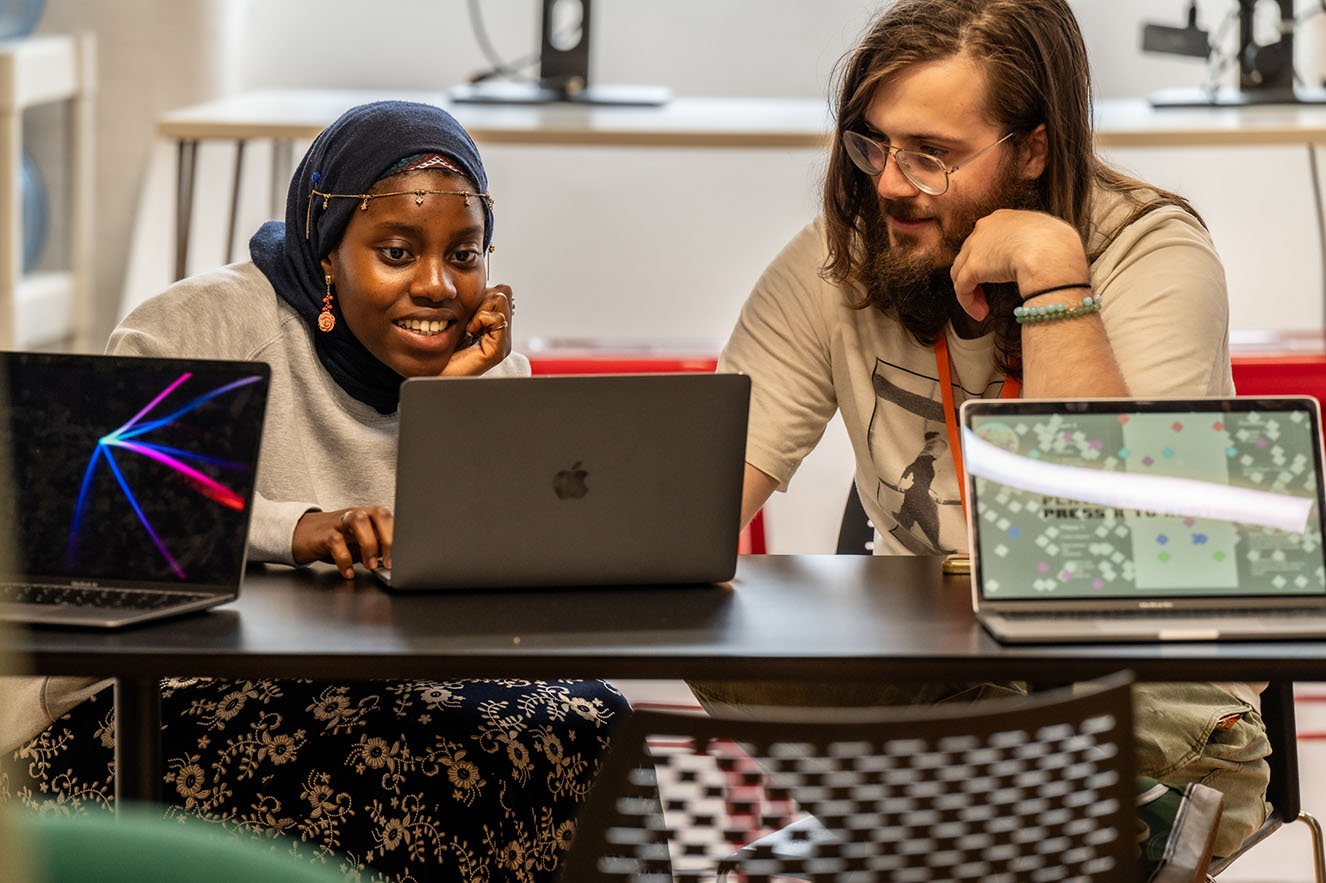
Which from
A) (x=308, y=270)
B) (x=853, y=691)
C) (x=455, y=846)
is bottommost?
(x=455, y=846)

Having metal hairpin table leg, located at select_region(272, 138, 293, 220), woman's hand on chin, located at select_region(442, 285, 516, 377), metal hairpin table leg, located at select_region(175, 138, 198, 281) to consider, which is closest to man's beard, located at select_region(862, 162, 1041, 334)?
woman's hand on chin, located at select_region(442, 285, 516, 377)

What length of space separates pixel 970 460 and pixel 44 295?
3.64 meters

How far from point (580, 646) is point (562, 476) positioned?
186mm

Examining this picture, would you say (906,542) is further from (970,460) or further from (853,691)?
(970,460)

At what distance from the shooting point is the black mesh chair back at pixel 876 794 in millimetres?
994

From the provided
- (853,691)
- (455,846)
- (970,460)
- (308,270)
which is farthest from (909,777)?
(308,270)

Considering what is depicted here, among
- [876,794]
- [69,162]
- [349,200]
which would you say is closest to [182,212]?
[69,162]

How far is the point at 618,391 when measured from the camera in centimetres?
143

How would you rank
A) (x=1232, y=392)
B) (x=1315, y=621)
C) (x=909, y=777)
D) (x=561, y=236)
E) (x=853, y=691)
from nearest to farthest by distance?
(x=909, y=777) → (x=1315, y=621) → (x=853, y=691) → (x=1232, y=392) → (x=561, y=236)

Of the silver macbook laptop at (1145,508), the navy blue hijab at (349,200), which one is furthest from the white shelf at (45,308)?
the silver macbook laptop at (1145,508)

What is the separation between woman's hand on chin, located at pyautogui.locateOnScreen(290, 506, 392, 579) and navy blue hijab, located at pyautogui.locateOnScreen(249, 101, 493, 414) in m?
0.31

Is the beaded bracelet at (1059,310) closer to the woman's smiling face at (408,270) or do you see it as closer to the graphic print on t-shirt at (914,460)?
the graphic print on t-shirt at (914,460)

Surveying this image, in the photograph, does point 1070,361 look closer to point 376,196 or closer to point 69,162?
point 376,196

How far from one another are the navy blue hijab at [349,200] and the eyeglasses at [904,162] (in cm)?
41
